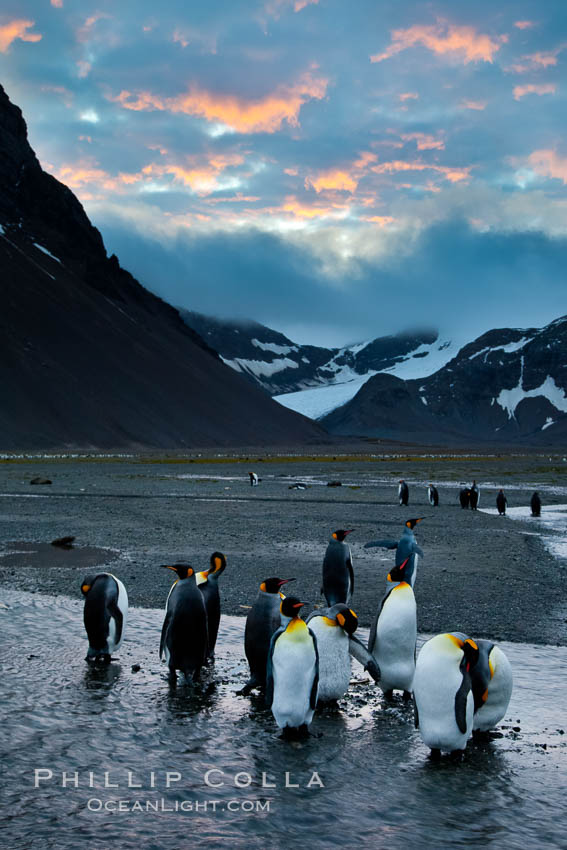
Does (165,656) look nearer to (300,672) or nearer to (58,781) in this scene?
(300,672)

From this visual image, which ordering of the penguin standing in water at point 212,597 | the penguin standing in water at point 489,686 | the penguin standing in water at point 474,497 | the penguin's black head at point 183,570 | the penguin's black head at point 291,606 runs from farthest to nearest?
1. the penguin standing in water at point 474,497
2. the penguin standing in water at point 212,597
3. the penguin's black head at point 183,570
4. the penguin's black head at point 291,606
5. the penguin standing in water at point 489,686

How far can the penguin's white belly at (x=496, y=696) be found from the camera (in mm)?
6180

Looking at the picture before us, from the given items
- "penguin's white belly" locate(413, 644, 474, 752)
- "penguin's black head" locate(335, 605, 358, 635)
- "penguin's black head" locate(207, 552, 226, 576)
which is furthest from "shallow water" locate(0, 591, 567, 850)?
"penguin's black head" locate(207, 552, 226, 576)

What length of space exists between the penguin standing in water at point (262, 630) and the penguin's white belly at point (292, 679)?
775 millimetres

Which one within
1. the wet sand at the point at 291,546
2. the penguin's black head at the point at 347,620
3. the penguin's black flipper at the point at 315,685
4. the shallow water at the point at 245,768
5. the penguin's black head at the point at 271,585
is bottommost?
the wet sand at the point at 291,546

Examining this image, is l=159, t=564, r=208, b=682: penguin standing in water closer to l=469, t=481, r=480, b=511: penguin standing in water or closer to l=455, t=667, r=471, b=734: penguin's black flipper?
l=455, t=667, r=471, b=734: penguin's black flipper

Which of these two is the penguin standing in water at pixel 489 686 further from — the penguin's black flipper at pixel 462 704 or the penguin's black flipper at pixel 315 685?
the penguin's black flipper at pixel 315 685

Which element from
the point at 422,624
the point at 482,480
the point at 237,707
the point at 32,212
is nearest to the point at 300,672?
the point at 237,707

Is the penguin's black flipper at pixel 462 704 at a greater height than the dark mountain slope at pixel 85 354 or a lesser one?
lesser

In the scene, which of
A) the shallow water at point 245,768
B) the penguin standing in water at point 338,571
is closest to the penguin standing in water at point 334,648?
the shallow water at point 245,768

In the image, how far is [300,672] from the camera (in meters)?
6.39

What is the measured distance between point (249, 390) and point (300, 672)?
5764 inches

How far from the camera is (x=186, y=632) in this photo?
7453 millimetres

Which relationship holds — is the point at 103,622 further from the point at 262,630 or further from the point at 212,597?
the point at 262,630
